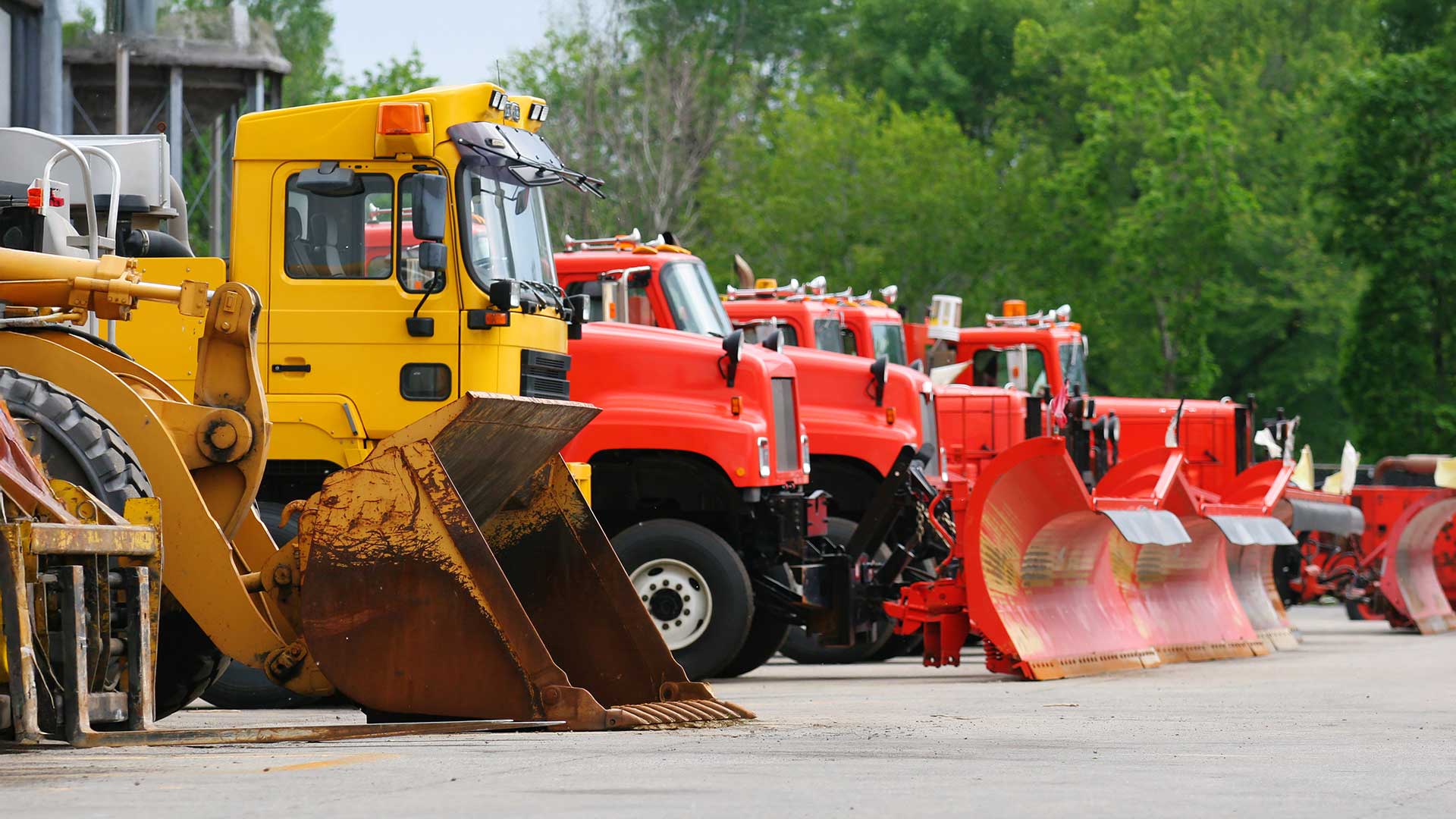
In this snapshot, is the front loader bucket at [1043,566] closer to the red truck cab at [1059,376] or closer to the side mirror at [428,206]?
the side mirror at [428,206]

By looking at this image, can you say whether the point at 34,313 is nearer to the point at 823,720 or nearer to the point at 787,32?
the point at 823,720

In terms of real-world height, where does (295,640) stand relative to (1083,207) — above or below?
below

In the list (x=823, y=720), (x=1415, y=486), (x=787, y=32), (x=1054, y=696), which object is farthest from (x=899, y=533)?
(x=787, y=32)

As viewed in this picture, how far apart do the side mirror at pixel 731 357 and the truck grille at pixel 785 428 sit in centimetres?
62

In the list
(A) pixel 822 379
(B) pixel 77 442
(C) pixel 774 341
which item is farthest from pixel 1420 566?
(B) pixel 77 442

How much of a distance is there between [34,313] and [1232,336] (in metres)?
44.3

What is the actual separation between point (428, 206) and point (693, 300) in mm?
4082

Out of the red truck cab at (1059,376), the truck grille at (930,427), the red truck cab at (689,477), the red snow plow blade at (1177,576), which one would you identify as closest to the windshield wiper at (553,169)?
the red truck cab at (689,477)

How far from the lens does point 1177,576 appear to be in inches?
680

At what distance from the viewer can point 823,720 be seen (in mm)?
10391

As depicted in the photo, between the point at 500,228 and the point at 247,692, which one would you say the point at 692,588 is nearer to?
the point at 500,228

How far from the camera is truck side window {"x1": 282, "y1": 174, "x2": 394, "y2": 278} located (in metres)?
11.9

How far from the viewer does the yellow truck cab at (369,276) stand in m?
11.8

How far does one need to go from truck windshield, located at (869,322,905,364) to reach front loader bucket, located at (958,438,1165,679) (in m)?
4.89
